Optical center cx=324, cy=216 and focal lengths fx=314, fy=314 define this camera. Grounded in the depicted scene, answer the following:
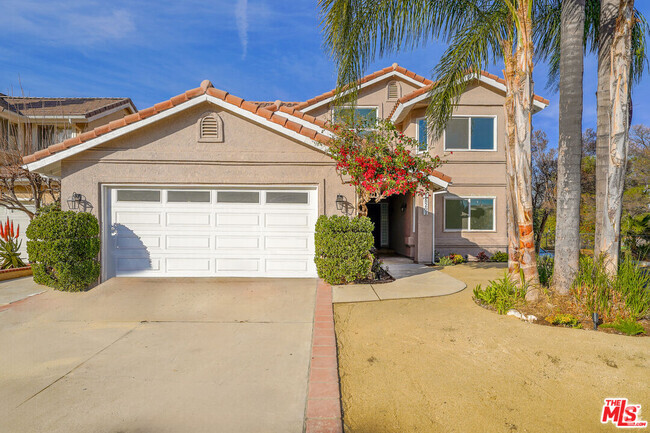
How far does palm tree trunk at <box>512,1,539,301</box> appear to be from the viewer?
553 centimetres

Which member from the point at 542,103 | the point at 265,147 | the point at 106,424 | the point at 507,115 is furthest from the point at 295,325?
the point at 542,103

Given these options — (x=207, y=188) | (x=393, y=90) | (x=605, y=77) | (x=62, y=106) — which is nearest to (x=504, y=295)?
(x=605, y=77)

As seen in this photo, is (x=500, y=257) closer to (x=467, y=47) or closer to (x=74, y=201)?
(x=467, y=47)

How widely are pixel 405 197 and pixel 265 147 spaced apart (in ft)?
22.2

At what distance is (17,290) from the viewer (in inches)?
284

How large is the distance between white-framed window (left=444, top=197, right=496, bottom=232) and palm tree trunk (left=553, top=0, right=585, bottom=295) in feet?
22.1

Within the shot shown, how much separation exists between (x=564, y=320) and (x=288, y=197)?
597 centimetres

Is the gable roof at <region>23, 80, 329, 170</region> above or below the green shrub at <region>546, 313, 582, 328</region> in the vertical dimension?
above

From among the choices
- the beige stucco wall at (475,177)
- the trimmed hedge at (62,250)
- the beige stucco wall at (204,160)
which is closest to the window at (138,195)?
the beige stucco wall at (204,160)

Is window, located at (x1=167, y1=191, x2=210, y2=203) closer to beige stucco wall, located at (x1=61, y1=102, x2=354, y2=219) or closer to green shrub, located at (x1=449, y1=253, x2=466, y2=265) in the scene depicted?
beige stucco wall, located at (x1=61, y1=102, x2=354, y2=219)

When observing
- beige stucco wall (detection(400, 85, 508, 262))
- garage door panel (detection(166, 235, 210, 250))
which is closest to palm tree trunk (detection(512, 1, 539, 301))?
beige stucco wall (detection(400, 85, 508, 262))

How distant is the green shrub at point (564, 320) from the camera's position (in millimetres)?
4699

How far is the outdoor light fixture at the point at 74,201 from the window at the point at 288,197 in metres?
4.46

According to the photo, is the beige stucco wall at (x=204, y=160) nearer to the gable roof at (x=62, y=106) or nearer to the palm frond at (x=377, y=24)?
the palm frond at (x=377, y=24)
